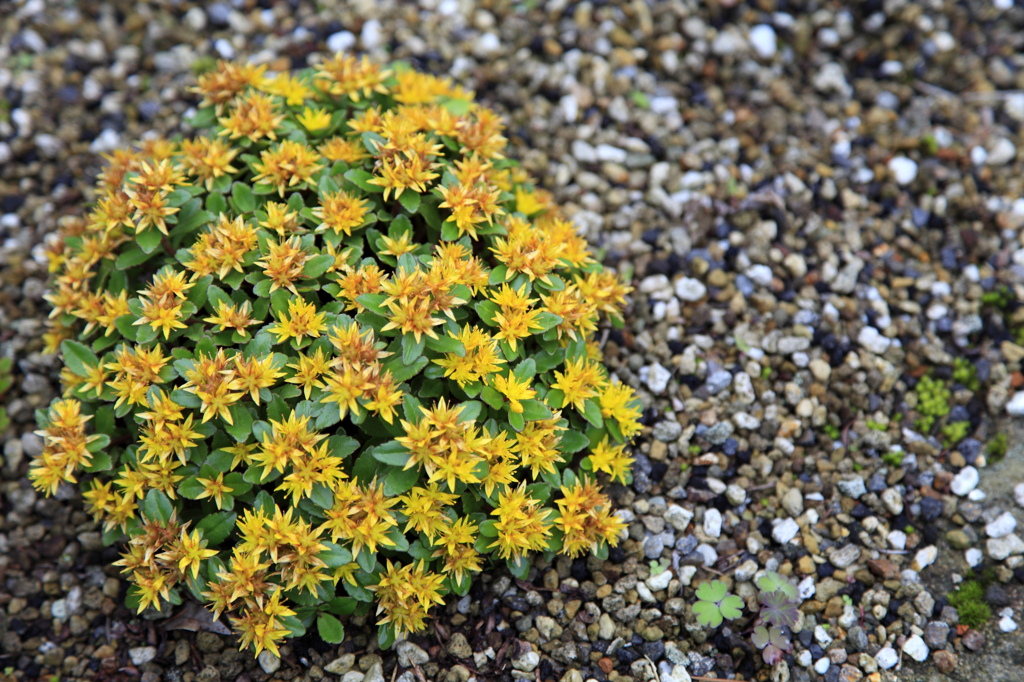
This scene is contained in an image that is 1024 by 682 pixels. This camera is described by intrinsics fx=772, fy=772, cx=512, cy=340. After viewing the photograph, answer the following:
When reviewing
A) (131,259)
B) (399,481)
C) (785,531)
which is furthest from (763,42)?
(131,259)

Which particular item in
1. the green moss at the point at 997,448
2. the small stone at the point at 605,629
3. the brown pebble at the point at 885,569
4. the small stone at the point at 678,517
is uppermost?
the small stone at the point at 678,517

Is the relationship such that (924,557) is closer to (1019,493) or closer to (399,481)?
(1019,493)

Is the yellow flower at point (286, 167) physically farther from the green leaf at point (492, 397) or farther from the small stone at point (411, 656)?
the small stone at point (411, 656)

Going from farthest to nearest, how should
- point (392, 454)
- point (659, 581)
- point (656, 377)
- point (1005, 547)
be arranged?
point (656, 377)
point (1005, 547)
point (659, 581)
point (392, 454)

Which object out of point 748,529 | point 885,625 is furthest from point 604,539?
point 885,625

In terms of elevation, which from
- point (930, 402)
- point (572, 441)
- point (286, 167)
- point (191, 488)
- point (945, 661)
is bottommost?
point (945, 661)

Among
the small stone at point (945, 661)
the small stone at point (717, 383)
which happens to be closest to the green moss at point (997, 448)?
the small stone at point (945, 661)
